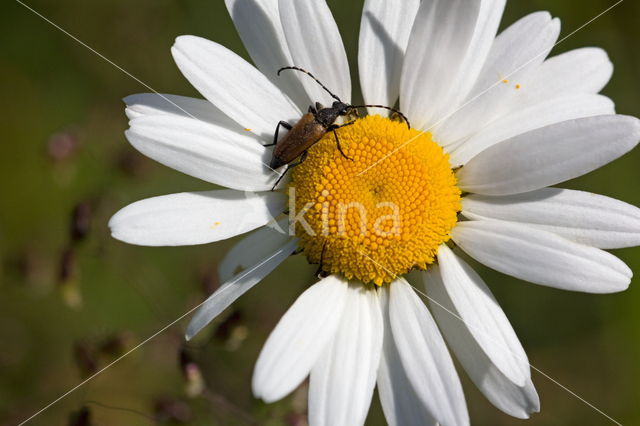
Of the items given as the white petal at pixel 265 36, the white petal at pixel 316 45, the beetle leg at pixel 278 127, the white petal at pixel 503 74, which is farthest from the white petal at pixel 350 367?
the white petal at pixel 265 36

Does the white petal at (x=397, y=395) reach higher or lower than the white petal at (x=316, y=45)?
lower

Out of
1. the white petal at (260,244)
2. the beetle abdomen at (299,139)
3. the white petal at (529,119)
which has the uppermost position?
the beetle abdomen at (299,139)

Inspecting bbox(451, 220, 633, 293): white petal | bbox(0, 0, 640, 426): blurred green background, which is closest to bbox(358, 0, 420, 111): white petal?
bbox(451, 220, 633, 293): white petal

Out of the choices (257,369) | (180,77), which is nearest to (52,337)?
(180,77)

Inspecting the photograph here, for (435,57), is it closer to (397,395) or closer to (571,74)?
(571,74)

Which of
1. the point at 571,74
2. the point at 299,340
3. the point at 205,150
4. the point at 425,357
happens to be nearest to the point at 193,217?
the point at 205,150

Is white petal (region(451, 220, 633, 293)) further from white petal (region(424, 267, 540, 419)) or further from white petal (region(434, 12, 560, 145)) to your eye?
white petal (region(434, 12, 560, 145))

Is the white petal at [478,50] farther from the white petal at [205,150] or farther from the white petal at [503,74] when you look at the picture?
the white petal at [205,150]
